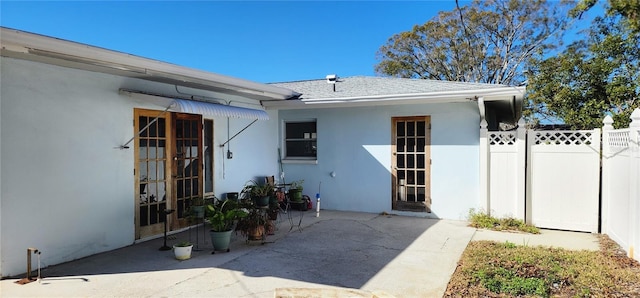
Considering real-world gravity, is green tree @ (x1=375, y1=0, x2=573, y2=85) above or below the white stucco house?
above

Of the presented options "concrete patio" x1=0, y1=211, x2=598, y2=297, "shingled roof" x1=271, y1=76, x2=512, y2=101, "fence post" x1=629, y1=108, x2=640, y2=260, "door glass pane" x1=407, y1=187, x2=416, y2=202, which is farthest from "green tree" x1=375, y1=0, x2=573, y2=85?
"concrete patio" x1=0, y1=211, x2=598, y2=297

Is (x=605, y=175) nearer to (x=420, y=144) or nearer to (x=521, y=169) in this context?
(x=521, y=169)

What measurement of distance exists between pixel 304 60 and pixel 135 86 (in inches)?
623

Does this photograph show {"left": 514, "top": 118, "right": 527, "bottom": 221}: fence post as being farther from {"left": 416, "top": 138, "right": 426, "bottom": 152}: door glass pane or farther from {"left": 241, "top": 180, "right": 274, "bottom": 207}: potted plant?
{"left": 241, "top": 180, "right": 274, "bottom": 207}: potted plant

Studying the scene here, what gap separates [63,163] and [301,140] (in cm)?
582

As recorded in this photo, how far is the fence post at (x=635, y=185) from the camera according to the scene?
5.01 meters

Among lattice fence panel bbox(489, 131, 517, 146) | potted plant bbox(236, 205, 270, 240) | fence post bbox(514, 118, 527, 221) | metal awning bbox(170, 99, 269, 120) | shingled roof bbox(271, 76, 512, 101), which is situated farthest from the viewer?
shingled roof bbox(271, 76, 512, 101)

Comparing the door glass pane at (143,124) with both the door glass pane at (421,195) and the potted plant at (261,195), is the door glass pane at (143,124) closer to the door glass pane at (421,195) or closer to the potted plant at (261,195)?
the potted plant at (261,195)

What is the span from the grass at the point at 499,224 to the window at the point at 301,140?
4201 mm

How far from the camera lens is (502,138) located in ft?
25.3

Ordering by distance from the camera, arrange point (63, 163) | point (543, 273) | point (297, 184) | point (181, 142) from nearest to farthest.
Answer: point (543, 273)
point (63, 163)
point (181, 142)
point (297, 184)

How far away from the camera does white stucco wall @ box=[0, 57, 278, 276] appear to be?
4.69 meters

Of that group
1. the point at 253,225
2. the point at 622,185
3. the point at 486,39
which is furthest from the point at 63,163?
the point at 486,39

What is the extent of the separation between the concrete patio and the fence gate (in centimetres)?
39
